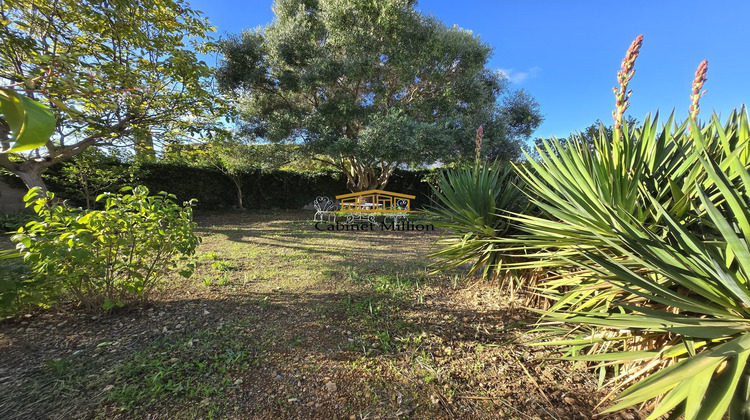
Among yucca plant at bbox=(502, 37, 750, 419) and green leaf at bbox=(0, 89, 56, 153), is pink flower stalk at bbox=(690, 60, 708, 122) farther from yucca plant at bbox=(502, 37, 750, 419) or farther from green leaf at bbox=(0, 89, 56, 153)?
green leaf at bbox=(0, 89, 56, 153)

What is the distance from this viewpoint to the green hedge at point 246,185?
8.05 metres

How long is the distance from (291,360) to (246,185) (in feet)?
34.2

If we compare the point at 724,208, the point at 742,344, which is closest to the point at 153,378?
the point at 742,344

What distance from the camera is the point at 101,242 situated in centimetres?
175

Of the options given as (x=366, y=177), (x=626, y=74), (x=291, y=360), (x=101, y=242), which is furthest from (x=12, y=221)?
(x=626, y=74)

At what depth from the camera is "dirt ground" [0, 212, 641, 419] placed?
4.03ft

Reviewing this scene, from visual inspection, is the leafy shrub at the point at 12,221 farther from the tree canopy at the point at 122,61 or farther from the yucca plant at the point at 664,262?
the yucca plant at the point at 664,262

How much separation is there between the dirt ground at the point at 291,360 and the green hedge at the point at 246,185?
20.1ft

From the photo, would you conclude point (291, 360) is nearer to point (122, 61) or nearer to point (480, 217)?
point (480, 217)

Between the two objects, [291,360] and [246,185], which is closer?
[291,360]

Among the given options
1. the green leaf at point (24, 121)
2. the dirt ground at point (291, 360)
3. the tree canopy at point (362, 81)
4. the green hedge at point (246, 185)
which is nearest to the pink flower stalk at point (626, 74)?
the dirt ground at point (291, 360)

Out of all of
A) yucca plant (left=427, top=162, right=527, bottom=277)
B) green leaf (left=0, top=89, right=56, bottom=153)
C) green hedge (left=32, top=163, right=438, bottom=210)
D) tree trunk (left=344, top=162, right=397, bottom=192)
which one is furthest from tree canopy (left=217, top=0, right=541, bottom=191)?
green leaf (left=0, top=89, right=56, bottom=153)

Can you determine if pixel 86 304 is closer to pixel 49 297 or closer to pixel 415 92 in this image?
pixel 49 297

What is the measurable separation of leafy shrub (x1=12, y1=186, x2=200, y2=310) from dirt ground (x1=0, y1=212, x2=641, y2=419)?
0.93 feet
